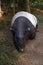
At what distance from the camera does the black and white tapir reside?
6.55 meters

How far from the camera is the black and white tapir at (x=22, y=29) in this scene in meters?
6.55

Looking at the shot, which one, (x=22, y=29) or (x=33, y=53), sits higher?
(x=22, y=29)

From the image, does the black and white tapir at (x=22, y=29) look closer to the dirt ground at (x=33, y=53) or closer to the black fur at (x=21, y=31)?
the black fur at (x=21, y=31)

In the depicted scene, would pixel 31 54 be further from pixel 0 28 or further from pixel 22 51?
pixel 0 28

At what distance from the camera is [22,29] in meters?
6.84

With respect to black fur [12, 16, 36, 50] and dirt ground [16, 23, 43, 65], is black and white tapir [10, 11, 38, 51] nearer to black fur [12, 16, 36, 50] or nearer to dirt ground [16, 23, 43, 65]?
black fur [12, 16, 36, 50]

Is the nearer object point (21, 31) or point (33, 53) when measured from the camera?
point (33, 53)

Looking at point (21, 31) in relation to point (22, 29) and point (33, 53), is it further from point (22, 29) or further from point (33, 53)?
point (33, 53)

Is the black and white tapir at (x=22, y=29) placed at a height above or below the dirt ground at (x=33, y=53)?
above

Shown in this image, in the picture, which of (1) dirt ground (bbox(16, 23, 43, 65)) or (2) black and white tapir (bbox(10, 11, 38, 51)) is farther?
(2) black and white tapir (bbox(10, 11, 38, 51))

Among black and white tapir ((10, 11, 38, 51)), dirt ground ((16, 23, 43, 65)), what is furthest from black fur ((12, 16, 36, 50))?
dirt ground ((16, 23, 43, 65))

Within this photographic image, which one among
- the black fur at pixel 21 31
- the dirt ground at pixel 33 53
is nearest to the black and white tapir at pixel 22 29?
the black fur at pixel 21 31

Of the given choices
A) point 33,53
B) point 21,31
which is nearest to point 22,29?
point 21,31

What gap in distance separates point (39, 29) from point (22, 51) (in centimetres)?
214
